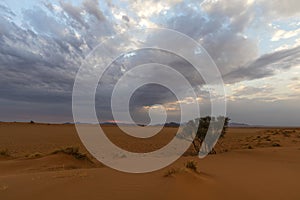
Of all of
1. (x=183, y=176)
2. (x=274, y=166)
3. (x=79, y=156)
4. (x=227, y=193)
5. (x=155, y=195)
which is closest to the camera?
(x=155, y=195)

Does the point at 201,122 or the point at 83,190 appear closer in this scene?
the point at 83,190

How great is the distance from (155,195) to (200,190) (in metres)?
1.23

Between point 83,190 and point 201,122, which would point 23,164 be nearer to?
point 83,190

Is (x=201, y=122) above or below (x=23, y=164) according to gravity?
above

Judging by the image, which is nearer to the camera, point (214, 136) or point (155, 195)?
point (155, 195)

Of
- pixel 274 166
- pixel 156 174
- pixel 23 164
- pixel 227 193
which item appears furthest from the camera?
pixel 23 164

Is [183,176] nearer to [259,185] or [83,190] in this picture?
[259,185]

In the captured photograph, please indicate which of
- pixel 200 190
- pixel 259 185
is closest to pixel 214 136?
pixel 259 185

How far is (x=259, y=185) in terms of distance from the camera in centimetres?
687

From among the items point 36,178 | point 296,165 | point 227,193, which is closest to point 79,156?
point 36,178

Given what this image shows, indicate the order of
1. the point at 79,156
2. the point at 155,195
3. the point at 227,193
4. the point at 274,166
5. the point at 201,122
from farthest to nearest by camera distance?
the point at 201,122
the point at 79,156
the point at 274,166
the point at 227,193
the point at 155,195

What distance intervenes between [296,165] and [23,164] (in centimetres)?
1196

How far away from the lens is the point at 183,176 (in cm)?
677

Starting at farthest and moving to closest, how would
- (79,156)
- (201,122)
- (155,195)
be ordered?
(201,122) → (79,156) → (155,195)
